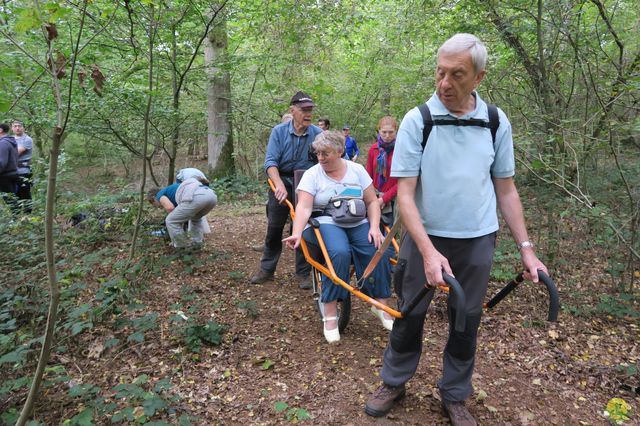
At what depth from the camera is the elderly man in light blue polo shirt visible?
6.57ft

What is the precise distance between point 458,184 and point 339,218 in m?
1.50

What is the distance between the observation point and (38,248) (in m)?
4.76

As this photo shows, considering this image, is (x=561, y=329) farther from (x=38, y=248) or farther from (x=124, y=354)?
(x=38, y=248)

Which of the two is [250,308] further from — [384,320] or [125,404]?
[125,404]

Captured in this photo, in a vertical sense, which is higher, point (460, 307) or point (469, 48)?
point (469, 48)

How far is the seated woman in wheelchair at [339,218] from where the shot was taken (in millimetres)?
3371

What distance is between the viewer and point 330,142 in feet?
11.5

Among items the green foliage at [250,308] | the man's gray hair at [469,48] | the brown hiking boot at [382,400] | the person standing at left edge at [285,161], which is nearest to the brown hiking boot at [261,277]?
the person standing at left edge at [285,161]

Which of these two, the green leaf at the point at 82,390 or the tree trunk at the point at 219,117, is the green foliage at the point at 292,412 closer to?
the green leaf at the point at 82,390

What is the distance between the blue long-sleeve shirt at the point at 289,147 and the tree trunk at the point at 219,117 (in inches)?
194

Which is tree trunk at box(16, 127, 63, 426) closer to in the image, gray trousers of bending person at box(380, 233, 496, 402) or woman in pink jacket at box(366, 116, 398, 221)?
gray trousers of bending person at box(380, 233, 496, 402)

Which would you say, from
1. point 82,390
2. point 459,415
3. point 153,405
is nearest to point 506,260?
point 459,415

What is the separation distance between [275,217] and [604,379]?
3.25 metres

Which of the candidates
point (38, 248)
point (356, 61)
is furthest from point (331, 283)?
point (356, 61)
